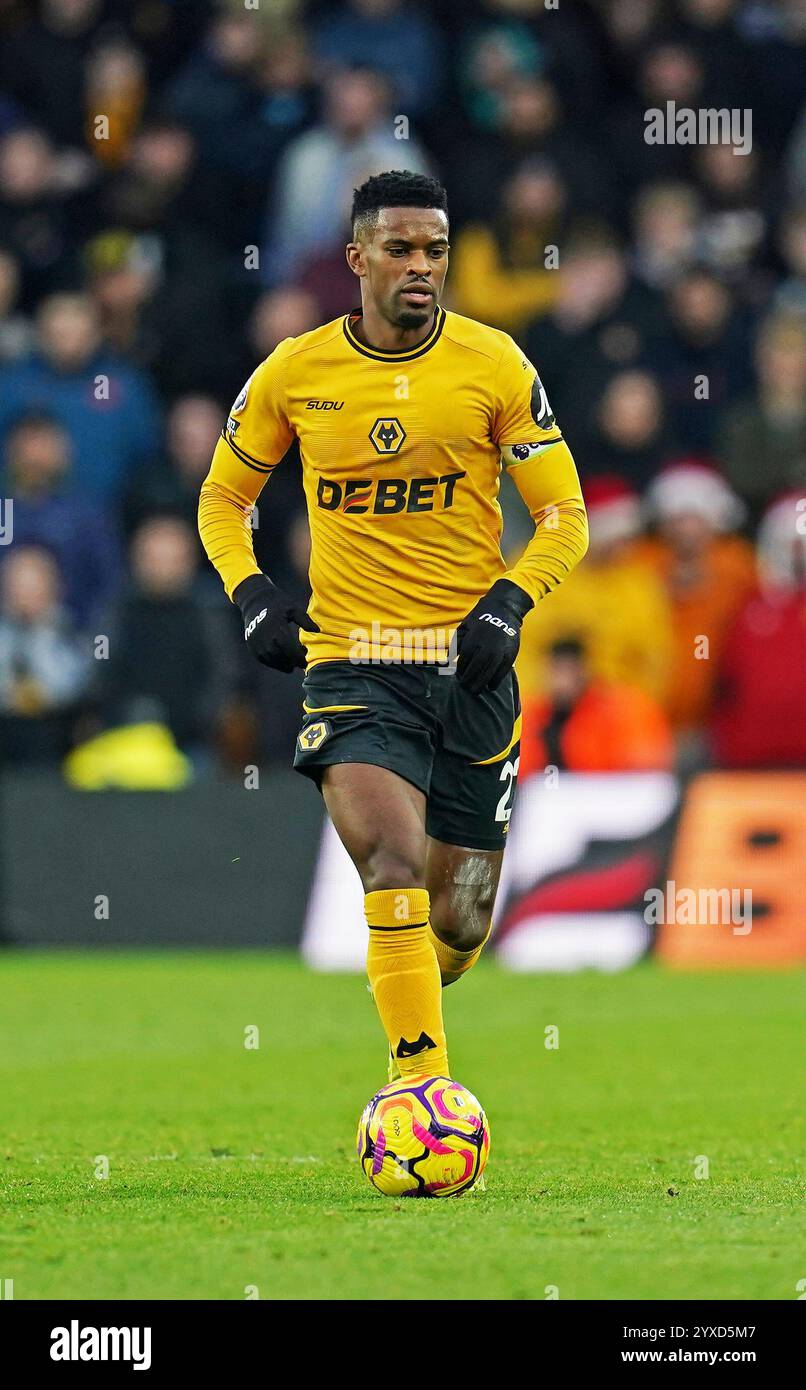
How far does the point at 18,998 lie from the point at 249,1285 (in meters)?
7.11

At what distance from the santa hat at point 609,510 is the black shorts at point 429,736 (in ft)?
22.3

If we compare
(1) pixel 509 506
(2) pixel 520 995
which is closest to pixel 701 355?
(1) pixel 509 506

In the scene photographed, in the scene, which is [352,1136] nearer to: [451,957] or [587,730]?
[451,957]

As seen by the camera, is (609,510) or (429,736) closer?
(429,736)

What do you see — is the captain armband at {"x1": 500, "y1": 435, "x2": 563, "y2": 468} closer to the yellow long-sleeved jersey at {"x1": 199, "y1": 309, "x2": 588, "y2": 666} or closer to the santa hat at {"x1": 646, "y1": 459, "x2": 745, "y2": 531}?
the yellow long-sleeved jersey at {"x1": 199, "y1": 309, "x2": 588, "y2": 666}

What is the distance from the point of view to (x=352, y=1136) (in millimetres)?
7934

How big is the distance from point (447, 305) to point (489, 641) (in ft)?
30.1

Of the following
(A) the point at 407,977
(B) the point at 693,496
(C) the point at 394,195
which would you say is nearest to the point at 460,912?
(A) the point at 407,977

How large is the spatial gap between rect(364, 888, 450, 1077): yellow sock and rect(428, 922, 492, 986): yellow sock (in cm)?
83

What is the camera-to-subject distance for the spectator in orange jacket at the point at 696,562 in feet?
47.0

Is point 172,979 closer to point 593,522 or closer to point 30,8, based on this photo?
point 593,522
